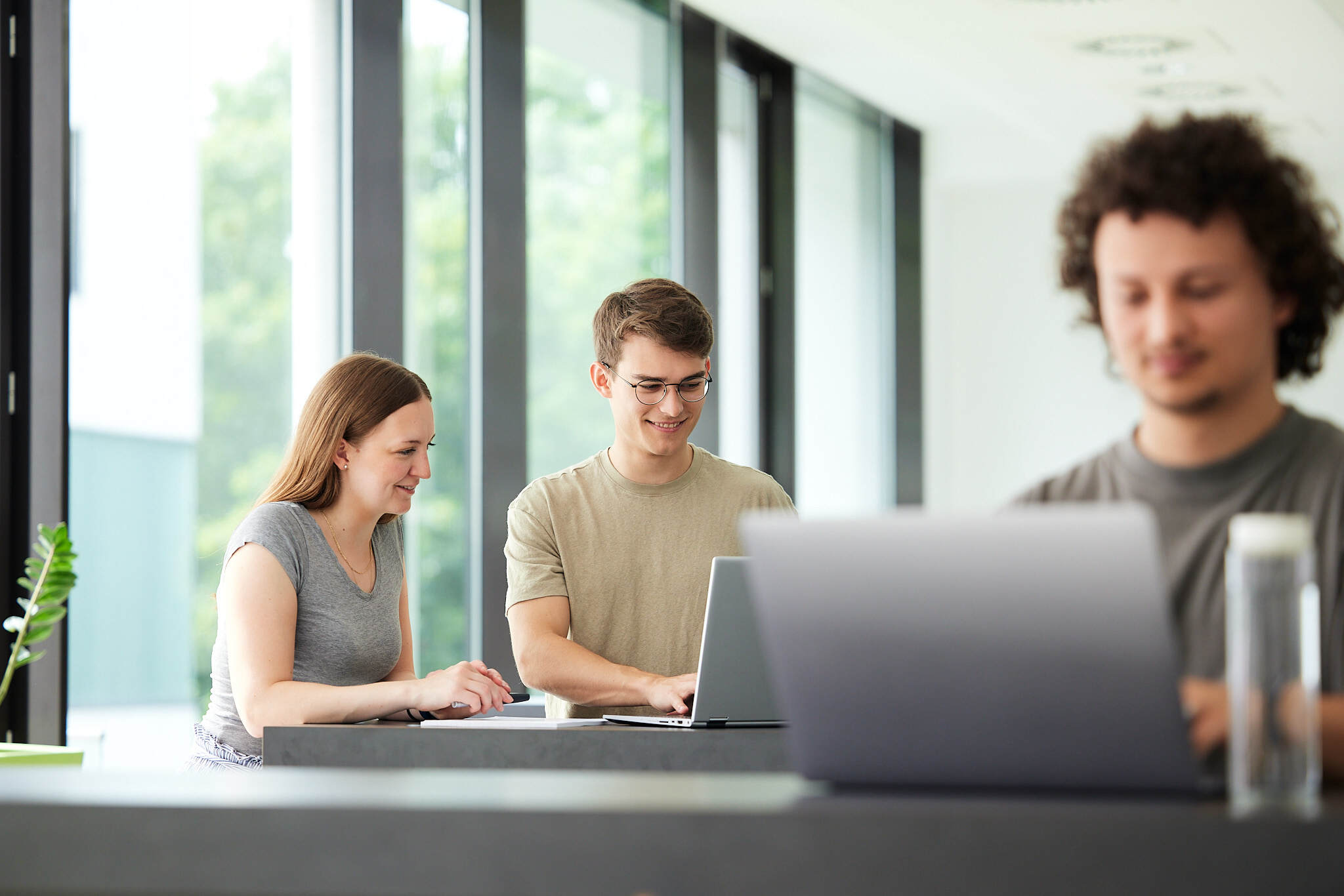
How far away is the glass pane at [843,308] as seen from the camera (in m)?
6.50

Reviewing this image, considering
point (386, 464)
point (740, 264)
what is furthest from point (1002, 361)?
point (386, 464)

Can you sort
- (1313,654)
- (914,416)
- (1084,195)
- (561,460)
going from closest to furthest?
(1313,654) < (1084,195) < (561,460) < (914,416)

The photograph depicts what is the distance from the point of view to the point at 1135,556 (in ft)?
2.97

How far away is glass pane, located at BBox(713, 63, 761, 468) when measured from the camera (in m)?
5.79

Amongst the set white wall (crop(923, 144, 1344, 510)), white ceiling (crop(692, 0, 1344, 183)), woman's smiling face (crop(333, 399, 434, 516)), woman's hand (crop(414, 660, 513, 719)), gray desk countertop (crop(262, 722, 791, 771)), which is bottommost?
gray desk countertop (crop(262, 722, 791, 771))

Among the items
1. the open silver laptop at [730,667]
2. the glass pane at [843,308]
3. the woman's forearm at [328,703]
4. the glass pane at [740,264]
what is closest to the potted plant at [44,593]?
the woman's forearm at [328,703]

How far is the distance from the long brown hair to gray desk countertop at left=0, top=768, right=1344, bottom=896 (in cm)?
135

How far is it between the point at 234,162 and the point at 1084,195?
9.27 ft

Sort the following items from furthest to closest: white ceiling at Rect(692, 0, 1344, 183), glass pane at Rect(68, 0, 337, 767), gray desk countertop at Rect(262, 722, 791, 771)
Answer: white ceiling at Rect(692, 0, 1344, 183) < glass pane at Rect(68, 0, 337, 767) < gray desk countertop at Rect(262, 722, 791, 771)

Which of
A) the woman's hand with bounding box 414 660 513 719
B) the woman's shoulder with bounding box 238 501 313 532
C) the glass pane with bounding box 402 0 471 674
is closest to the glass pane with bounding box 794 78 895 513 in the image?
the glass pane with bounding box 402 0 471 674

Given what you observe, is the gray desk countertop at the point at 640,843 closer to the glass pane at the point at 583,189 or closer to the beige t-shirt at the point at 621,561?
the beige t-shirt at the point at 621,561

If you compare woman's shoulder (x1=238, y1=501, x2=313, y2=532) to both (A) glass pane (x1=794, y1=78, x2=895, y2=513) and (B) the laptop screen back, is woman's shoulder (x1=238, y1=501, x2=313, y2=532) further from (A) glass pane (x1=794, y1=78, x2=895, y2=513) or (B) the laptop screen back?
(A) glass pane (x1=794, y1=78, x2=895, y2=513)

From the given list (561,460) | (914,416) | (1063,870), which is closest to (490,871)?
(1063,870)

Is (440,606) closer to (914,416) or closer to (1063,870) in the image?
(1063,870)
